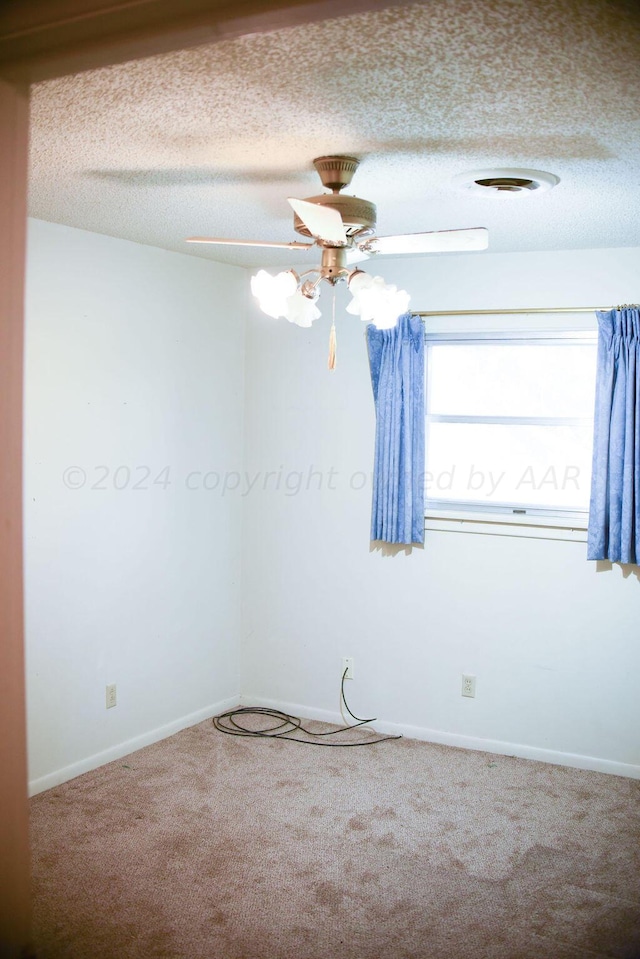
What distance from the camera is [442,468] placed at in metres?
4.37

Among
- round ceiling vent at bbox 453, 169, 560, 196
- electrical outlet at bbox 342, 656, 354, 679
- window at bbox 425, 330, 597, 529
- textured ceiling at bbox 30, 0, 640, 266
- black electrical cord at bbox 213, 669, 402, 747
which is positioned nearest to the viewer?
textured ceiling at bbox 30, 0, 640, 266

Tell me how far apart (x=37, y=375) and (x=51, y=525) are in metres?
0.67

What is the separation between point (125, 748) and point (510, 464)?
241 centimetres

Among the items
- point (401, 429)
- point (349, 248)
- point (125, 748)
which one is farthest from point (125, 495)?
point (349, 248)

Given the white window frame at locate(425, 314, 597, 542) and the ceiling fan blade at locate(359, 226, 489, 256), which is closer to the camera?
the ceiling fan blade at locate(359, 226, 489, 256)

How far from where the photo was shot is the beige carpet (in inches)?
104

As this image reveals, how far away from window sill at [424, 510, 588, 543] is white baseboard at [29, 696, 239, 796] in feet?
5.34

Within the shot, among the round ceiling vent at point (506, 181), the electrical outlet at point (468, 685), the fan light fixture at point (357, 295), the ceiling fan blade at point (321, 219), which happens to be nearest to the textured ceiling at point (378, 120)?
the round ceiling vent at point (506, 181)

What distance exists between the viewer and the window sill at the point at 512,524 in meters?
4.04

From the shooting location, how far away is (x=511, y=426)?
13.8ft

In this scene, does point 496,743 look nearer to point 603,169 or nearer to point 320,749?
→ point 320,749

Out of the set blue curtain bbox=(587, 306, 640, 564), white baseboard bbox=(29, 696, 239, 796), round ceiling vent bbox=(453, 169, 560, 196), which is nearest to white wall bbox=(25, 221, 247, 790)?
white baseboard bbox=(29, 696, 239, 796)

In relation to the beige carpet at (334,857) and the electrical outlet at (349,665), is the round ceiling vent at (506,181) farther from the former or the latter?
the electrical outlet at (349,665)

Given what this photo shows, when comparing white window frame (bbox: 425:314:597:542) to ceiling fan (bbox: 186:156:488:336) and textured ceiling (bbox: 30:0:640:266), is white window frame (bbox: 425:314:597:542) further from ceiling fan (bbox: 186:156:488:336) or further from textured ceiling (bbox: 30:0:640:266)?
ceiling fan (bbox: 186:156:488:336)
